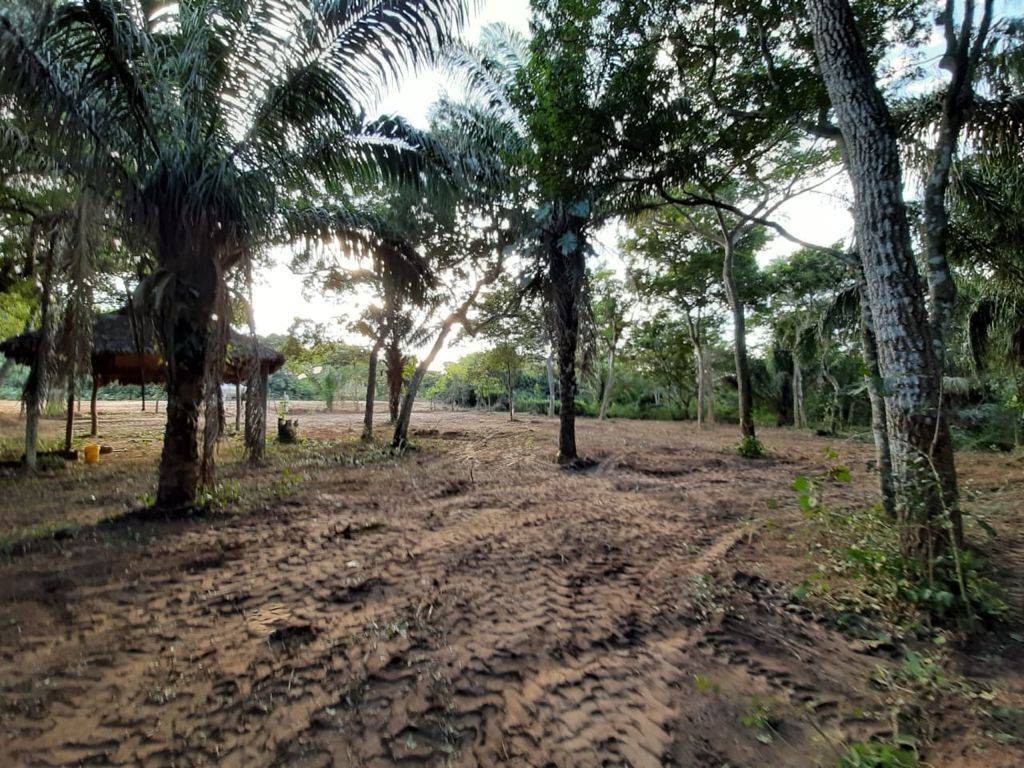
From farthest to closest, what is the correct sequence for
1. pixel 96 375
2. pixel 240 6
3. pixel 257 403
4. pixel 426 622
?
pixel 96 375, pixel 257 403, pixel 240 6, pixel 426 622

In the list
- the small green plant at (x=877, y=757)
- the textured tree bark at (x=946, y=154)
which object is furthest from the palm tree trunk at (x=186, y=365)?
the textured tree bark at (x=946, y=154)

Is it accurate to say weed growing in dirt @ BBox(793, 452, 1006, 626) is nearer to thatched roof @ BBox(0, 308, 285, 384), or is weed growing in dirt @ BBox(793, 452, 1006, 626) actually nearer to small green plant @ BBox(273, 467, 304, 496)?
small green plant @ BBox(273, 467, 304, 496)

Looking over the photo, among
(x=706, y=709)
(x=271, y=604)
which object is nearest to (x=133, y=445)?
(x=271, y=604)

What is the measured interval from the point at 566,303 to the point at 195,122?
6141 mm

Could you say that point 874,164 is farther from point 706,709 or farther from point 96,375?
point 96,375

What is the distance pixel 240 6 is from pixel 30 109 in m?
2.12

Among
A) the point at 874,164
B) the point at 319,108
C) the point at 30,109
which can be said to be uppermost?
the point at 319,108

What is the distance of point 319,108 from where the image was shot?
5.07 meters

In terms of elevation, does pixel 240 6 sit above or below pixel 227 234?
above

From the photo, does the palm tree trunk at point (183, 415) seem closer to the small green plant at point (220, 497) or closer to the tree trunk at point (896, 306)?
the small green plant at point (220, 497)

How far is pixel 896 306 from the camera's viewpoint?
3.09 metres

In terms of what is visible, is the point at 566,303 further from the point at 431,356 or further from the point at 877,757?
the point at 877,757

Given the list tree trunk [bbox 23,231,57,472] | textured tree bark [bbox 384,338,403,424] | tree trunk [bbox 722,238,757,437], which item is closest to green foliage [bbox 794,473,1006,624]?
tree trunk [bbox 722,238,757,437]

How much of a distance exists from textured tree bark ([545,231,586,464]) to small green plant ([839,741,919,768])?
7355 millimetres
